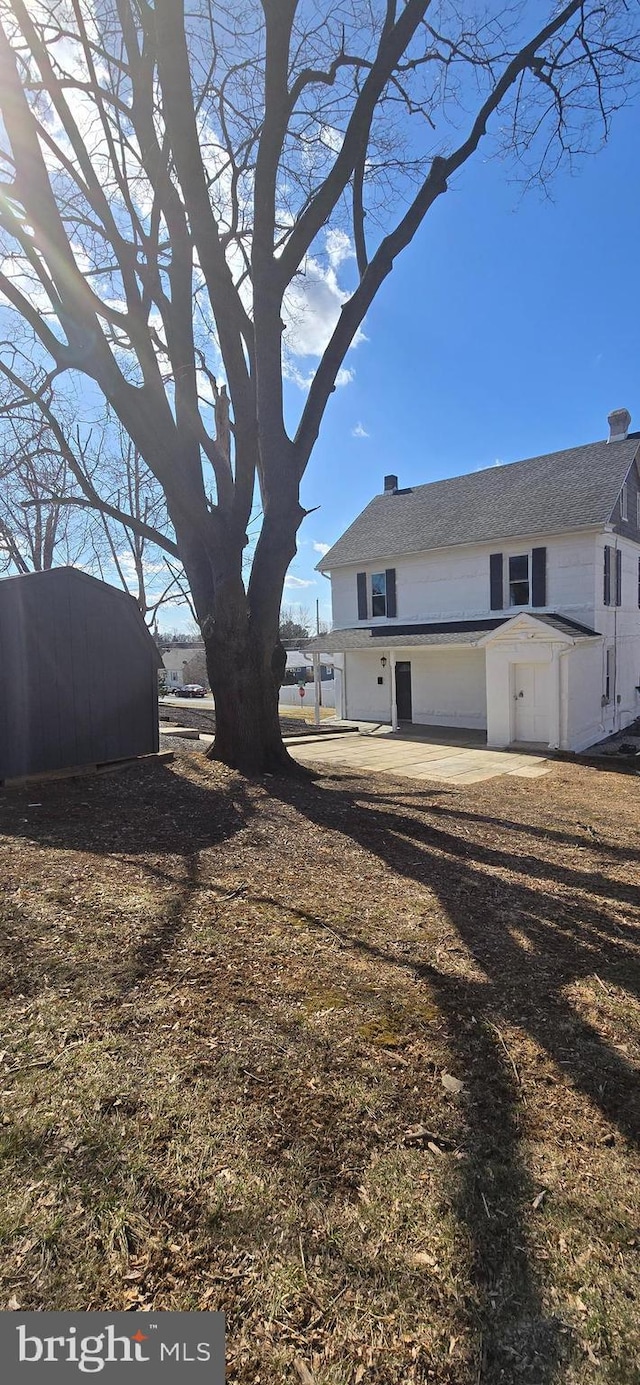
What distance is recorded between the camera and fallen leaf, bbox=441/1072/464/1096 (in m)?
2.35

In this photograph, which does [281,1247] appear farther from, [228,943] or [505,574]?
[505,574]

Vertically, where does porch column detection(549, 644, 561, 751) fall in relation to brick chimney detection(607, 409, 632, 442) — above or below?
below

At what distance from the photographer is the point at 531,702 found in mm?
15008

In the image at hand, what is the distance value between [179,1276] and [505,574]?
17549 mm

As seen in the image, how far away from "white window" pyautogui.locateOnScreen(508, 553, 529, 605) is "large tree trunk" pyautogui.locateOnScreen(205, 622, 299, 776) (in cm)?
1109

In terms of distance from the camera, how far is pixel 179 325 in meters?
A: 8.35

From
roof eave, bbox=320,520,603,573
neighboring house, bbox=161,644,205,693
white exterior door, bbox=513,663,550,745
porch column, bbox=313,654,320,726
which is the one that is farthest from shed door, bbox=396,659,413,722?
neighboring house, bbox=161,644,205,693

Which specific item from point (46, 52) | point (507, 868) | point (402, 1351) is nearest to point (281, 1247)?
point (402, 1351)

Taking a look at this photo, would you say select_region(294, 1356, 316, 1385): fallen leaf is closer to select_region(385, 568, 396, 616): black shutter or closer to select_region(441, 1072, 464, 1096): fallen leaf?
select_region(441, 1072, 464, 1096): fallen leaf

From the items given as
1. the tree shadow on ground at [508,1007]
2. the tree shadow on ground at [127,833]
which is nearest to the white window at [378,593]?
the tree shadow on ground at [127,833]

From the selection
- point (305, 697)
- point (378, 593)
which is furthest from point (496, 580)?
point (305, 697)

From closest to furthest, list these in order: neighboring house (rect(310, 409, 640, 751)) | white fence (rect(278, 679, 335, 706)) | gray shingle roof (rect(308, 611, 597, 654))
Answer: neighboring house (rect(310, 409, 640, 751)) → gray shingle roof (rect(308, 611, 597, 654)) → white fence (rect(278, 679, 335, 706))

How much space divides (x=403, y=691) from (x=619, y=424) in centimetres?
1031

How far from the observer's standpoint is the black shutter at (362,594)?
2147 centimetres
